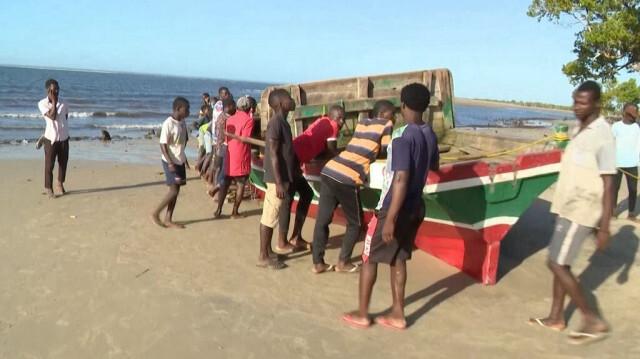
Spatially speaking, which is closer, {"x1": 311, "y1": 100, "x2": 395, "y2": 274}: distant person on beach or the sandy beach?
the sandy beach

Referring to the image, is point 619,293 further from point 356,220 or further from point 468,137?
point 468,137

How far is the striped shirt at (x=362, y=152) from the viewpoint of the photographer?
15.3 feet

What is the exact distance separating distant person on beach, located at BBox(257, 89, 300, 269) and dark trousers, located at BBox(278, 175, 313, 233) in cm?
18

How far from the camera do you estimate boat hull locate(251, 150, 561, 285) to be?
4680 mm

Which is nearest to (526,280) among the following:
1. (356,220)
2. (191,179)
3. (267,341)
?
(356,220)

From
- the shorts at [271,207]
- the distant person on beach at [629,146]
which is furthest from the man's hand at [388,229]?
the distant person on beach at [629,146]

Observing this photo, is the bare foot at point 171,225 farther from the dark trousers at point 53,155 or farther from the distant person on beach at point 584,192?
the distant person on beach at point 584,192

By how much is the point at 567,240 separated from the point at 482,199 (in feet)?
3.47

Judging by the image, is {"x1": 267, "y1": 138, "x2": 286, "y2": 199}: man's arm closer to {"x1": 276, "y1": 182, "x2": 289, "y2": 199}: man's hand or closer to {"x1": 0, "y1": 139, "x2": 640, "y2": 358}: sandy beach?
{"x1": 276, "y1": 182, "x2": 289, "y2": 199}: man's hand

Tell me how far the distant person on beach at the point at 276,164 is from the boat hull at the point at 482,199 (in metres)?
0.84

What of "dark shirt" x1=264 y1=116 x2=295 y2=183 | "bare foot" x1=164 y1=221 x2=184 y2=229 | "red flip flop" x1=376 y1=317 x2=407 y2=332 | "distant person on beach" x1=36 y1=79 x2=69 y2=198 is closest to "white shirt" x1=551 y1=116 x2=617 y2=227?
"red flip flop" x1=376 y1=317 x2=407 y2=332

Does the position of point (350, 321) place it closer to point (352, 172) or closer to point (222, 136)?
point (352, 172)

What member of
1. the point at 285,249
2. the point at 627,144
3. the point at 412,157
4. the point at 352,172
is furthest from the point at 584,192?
the point at 627,144

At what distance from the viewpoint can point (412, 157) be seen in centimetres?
355
